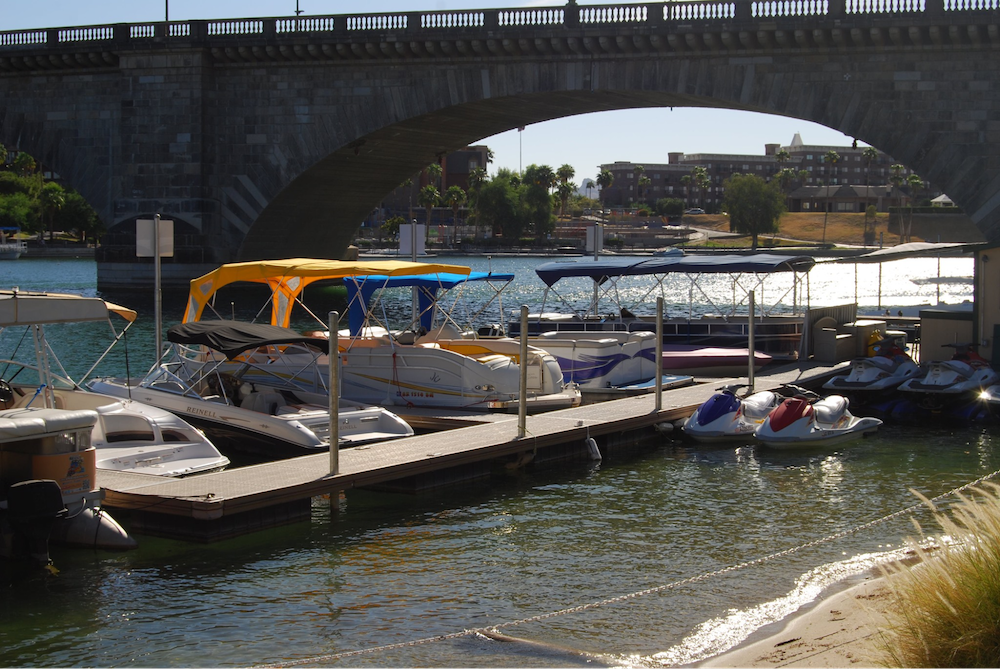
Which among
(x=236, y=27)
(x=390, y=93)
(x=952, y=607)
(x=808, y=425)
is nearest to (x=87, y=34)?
(x=236, y=27)

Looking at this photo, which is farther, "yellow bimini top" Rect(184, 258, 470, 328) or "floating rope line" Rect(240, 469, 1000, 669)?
"yellow bimini top" Rect(184, 258, 470, 328)

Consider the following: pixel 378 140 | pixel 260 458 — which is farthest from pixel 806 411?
pixel 378 140

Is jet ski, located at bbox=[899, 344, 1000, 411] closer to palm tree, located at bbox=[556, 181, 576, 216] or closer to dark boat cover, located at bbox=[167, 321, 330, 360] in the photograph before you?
dark boat cover, located at bbox=[167, 321, 330, 360]

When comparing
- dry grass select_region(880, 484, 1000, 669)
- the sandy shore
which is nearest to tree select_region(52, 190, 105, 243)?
the sandy shore

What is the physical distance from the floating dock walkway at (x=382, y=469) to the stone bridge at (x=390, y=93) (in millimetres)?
20937

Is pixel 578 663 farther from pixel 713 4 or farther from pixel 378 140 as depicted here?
pixel 378 140

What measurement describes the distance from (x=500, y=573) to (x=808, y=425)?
9070 millimetres

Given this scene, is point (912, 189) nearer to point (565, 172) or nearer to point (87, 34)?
point (565, 172)

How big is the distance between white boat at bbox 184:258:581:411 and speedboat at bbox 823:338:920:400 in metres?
5.92

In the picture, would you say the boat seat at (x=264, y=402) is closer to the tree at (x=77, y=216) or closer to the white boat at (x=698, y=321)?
the white boat at (x=698, y=321)

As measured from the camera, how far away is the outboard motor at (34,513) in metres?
11.7

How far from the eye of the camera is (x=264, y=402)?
18266 millimetres

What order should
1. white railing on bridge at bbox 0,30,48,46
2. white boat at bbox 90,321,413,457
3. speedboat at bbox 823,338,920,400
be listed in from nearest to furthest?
white boat at bbox 90,321,413,457
speedboat at bbox 823,338,920,400
white railing on bridge at bbox 0,30,48,46

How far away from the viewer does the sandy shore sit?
26.9 feet
